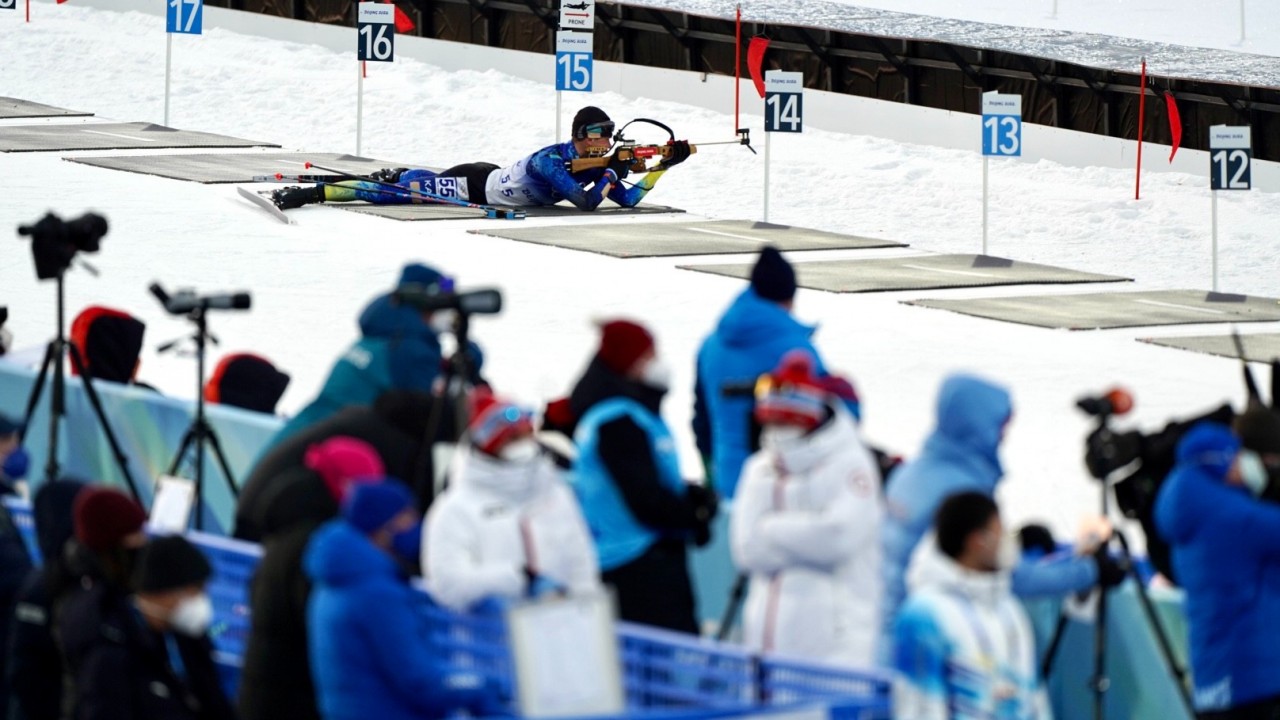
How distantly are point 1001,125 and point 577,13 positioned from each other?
655 centimetres

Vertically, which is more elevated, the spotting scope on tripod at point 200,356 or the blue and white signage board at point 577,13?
the blue and white signage board at point 577,13

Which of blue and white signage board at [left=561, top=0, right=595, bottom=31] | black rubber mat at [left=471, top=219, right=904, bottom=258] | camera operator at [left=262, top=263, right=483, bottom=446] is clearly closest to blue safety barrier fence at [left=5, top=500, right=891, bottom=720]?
camera operator at [left=262, top=263, right=483, bottom=446]

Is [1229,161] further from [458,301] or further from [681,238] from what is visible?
[458,301]

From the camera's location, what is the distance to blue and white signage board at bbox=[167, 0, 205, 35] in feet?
79.9

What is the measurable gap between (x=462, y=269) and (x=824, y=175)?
7.09 m

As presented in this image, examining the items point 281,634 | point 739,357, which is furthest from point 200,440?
point 281,634

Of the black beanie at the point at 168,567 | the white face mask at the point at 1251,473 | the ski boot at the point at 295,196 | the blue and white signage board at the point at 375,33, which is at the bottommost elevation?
the black beanie at the point at 168,567

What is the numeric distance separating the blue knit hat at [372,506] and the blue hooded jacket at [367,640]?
3 centimetres

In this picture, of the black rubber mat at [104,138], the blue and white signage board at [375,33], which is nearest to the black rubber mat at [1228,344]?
the blue and white signage board at [375,33]

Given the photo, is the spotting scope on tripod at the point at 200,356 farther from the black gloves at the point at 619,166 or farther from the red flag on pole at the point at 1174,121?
the red flag on pole at the point at 1174,121

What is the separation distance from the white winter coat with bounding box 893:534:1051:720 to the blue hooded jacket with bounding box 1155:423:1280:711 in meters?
0.99

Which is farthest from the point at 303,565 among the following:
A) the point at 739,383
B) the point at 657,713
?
the point at 739,383

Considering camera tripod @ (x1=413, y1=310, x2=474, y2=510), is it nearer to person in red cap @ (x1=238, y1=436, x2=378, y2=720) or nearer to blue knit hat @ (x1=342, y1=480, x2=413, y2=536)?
person in red cap @ (x1=238, y1=436, x2=378, y2=720)

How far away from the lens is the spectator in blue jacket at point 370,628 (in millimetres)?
5648
